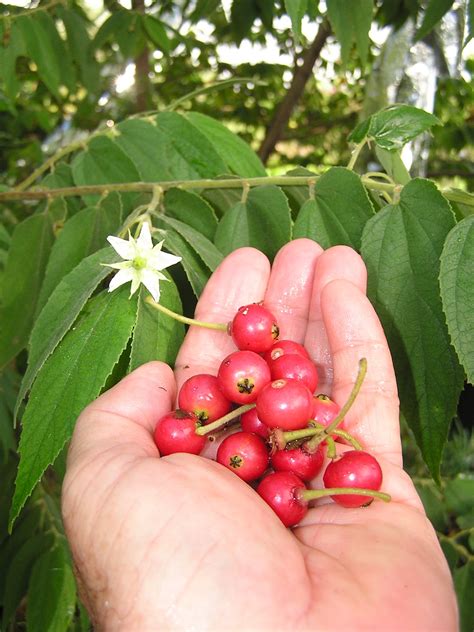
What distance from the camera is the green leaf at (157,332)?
100 cm

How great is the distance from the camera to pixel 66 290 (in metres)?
1.07

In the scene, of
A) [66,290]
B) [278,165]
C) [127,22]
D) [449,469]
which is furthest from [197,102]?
[66,290]

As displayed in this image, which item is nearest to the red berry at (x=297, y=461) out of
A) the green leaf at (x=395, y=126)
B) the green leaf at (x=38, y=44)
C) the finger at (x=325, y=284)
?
the finger at (x=325, y=284)

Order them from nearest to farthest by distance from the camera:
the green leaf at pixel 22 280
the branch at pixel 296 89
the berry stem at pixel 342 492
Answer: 1. the berry stem at pixel 342 492
2. the green leaf at pixel 22 280
3. the branch at pixel 296 89

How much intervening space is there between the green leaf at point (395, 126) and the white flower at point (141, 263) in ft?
1.49

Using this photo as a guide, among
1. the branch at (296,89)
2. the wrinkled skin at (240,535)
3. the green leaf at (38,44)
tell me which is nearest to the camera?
the wrinkled skin at (240,535)

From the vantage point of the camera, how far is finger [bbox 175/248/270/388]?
113 cm

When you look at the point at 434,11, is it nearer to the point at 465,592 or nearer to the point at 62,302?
the point at 62,302

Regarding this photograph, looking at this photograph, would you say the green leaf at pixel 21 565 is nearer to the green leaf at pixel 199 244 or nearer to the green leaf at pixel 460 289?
the green leaf at pixel 199 244

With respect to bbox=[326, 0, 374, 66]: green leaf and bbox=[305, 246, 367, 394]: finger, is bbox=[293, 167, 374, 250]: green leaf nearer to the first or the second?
bbox=[305, 246, 367, 394]: finger

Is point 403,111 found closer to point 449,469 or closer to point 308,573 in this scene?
point 308,573

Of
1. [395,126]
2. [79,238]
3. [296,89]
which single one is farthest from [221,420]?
[296,89]

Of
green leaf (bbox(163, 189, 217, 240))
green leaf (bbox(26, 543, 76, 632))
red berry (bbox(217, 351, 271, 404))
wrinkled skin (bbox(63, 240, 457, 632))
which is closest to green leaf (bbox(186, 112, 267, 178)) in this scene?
green leaf (bbox(163, 189, 217, 240))

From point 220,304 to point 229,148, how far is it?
1.78 feet
